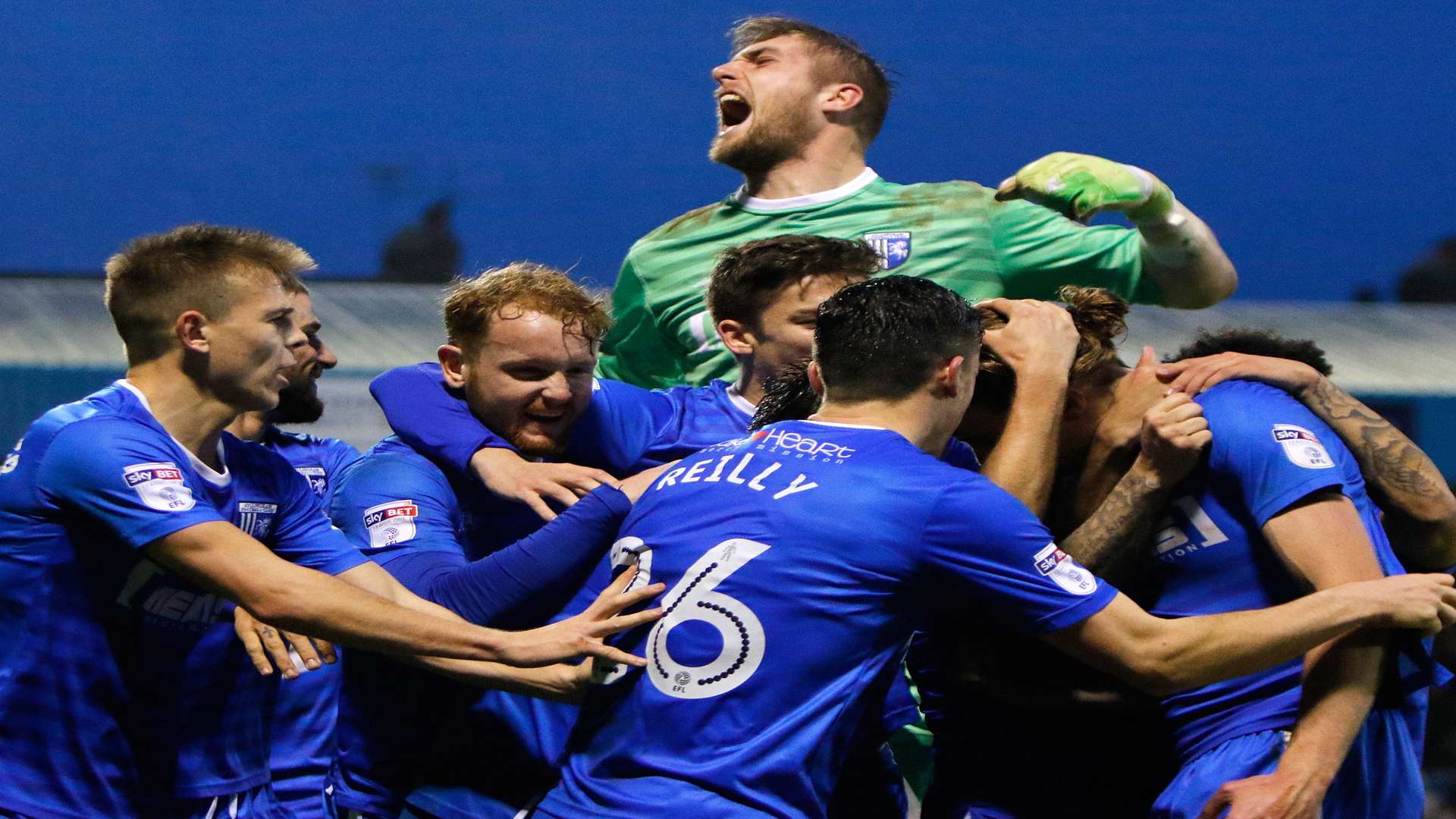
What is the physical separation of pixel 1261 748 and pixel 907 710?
2.37 feet

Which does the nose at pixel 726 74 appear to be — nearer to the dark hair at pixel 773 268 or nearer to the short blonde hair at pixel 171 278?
the dark hair at pixel 773 268

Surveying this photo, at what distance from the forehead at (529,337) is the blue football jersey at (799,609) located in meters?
0.93

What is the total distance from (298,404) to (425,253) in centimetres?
655

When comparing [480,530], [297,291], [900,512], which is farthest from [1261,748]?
[297,291]

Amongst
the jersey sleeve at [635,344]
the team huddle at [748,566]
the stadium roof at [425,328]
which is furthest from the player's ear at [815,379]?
the stadium roof at [425,328]

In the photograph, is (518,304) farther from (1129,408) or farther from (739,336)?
(1129,408)

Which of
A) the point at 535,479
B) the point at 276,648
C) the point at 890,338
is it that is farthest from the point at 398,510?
the point at 890,338

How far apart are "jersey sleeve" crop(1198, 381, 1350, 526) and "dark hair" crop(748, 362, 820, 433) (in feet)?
2.43

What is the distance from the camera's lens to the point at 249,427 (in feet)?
13.9

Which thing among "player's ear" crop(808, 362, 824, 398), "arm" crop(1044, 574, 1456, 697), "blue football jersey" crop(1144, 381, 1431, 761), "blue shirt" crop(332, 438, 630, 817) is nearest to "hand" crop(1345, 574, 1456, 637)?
"arm" crop(1044, 574, 1456, 697)

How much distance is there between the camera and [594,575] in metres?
3.03

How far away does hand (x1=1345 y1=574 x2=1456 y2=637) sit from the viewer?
105 inches

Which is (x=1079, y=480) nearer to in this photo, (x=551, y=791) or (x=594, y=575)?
(x=594, y=575)

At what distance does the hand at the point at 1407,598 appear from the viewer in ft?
8.73
